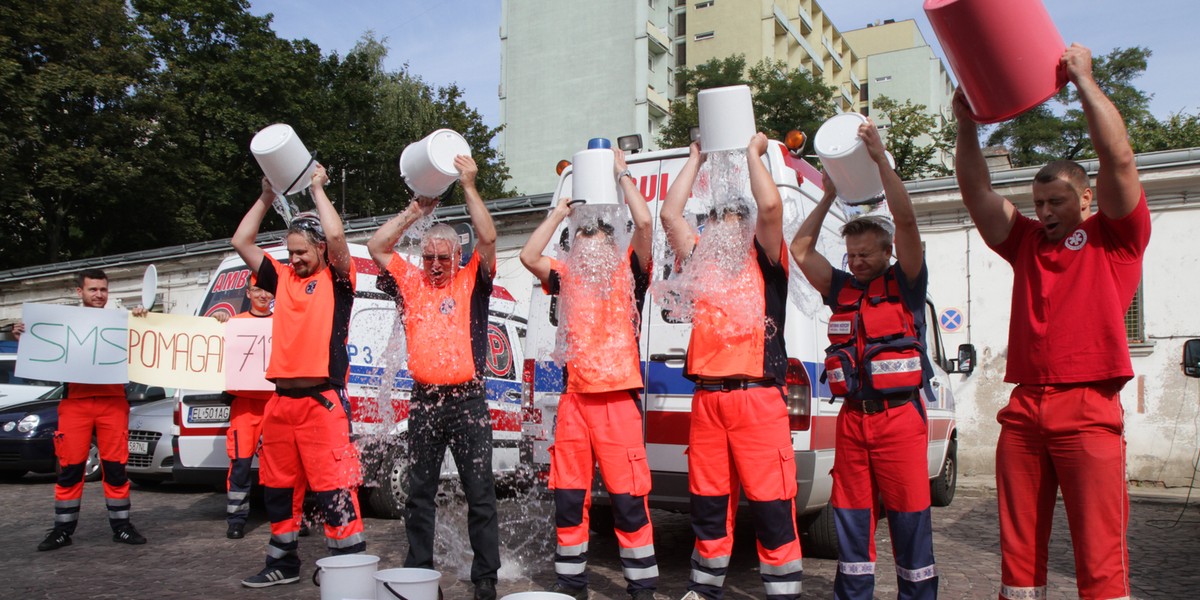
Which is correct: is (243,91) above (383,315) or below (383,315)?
above

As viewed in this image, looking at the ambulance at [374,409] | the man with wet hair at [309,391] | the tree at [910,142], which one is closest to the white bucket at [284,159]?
the man with wet hair at [309,391]

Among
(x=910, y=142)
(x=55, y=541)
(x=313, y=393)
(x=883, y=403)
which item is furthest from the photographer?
(x=910, y=142)

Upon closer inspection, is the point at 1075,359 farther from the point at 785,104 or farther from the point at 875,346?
the point at 785,104

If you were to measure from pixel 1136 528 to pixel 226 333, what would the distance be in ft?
26.4

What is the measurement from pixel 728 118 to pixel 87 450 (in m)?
5.45

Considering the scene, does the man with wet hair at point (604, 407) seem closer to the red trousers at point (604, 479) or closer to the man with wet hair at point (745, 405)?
the red trousers at point (604, 479)

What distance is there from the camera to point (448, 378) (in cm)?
493

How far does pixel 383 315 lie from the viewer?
7988 millimetres

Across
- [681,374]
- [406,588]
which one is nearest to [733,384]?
[681,374]

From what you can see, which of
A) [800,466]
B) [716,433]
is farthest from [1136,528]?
[716,433]

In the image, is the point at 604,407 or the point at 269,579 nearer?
the point at 604,407

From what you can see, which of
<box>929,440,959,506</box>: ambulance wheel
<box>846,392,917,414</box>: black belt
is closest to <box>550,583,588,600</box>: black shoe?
<box>846,392,917,414</box>: black belt

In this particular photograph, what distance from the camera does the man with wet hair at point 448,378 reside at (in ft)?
16.2

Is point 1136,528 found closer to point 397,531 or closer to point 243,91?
point 397,531
